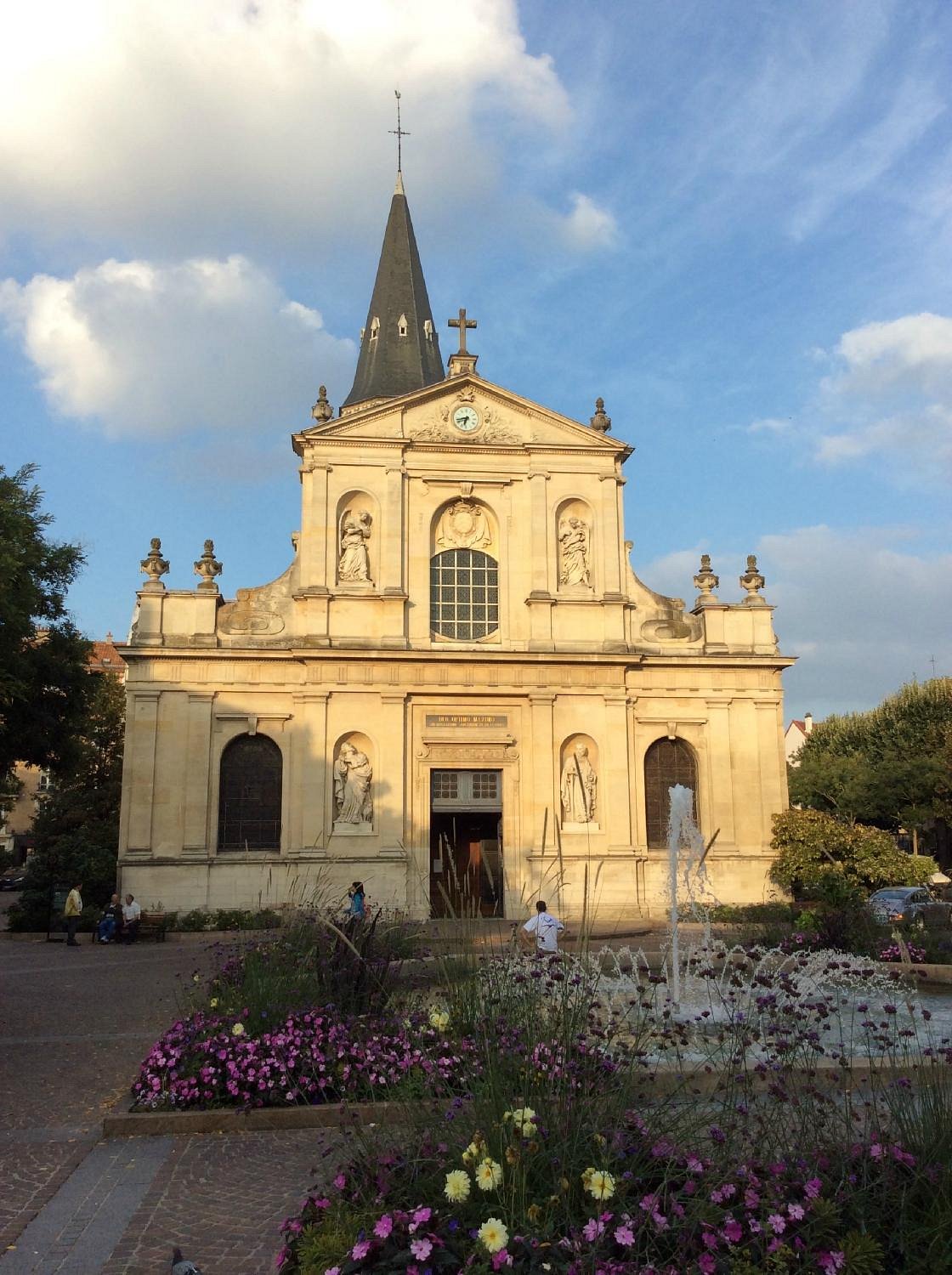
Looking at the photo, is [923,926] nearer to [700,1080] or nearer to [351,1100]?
[700,1080]

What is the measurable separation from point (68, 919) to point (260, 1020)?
16.7m

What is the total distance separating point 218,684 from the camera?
27.1 meters

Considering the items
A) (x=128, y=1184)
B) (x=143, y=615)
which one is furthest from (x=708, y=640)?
(x=128, y=1184)

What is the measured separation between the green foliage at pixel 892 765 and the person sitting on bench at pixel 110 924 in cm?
3264

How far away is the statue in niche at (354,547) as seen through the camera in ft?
92.5

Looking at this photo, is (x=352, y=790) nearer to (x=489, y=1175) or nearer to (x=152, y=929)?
(x=152, y=929)

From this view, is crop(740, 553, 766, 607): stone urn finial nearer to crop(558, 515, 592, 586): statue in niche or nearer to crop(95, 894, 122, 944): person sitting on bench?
crop(558, 515, 592, 586): statue in niche

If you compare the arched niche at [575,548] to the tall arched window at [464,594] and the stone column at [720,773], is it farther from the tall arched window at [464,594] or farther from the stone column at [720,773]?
the stone column at [720,773]

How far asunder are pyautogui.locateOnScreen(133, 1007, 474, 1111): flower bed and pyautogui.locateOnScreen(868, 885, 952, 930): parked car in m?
11.2

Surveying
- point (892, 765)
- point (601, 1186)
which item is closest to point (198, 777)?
point (601, 1186)

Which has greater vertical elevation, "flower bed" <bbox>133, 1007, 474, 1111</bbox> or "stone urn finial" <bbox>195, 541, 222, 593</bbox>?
"stone urn finial" <bbox>195, 541, 222, 593</bbox>

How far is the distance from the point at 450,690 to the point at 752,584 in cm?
932

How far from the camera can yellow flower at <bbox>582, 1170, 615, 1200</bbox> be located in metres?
4.12

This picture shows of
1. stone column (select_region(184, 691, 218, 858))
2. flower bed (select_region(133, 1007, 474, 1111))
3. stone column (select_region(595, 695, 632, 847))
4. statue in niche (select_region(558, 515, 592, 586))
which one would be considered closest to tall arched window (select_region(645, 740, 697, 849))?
stone column (select_region(595, 695, 632, 847))
